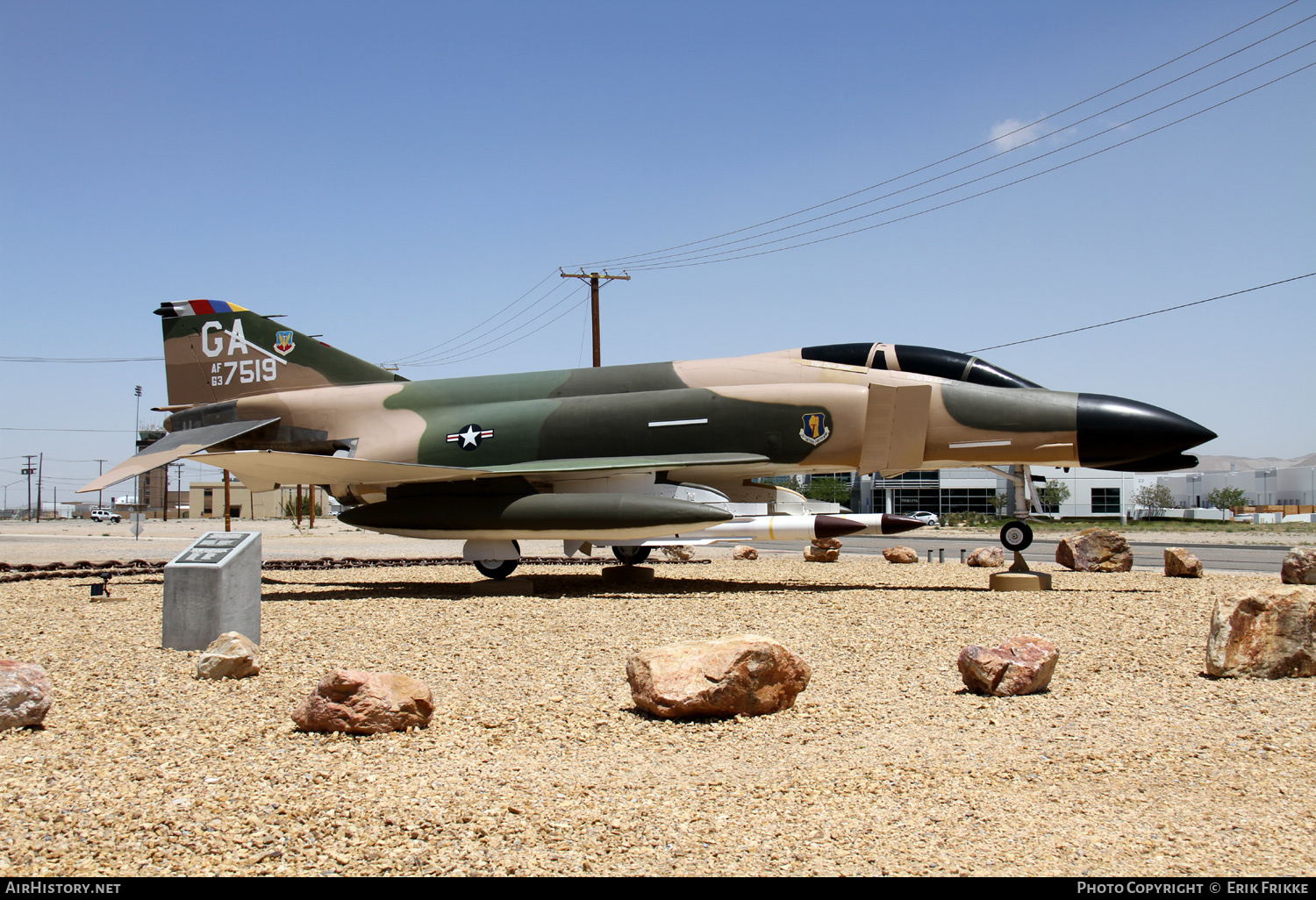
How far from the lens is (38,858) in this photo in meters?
3.06

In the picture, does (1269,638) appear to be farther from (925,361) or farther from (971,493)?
(971,493)

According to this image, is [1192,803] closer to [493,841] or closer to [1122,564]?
[493,841]

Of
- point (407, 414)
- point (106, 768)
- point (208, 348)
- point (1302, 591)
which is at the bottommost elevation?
point (106, 768)

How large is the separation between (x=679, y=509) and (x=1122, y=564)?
7807 mm

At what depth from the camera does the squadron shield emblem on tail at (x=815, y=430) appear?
11.7 meters

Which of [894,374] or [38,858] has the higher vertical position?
[894,374]

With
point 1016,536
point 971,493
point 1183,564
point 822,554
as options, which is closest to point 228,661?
point 1016,536

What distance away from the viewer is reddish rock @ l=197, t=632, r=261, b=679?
5.99 m

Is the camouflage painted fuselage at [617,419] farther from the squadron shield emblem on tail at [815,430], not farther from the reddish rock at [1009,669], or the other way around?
the reddish rock at [1009,669]

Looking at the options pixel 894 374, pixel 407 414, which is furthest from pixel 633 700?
pixel 407 414

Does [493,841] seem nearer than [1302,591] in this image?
Yes

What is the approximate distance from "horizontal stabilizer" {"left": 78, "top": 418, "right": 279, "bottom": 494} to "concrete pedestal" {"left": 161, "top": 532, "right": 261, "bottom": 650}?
Answer: 5.01m

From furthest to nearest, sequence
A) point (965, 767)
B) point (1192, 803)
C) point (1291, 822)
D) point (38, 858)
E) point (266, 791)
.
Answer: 1. point (965, 767)
2. point (266, 791)
3. point (1192, 803)
4. point (1291, 822)
5. point (38, 858)

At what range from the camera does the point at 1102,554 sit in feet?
45.2
